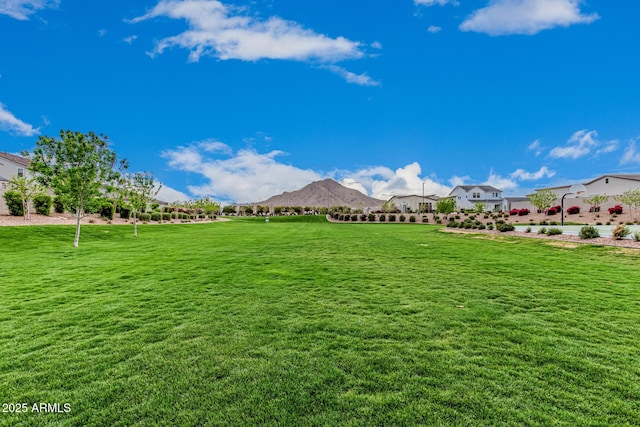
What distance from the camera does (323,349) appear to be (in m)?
3.67

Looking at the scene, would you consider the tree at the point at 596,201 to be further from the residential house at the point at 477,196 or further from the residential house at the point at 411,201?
the residential house at the point at 411,201

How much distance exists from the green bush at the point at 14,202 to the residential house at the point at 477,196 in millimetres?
74766

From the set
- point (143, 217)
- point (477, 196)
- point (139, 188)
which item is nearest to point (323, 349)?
point (139, 188)

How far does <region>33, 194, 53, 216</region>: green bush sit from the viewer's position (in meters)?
26.9

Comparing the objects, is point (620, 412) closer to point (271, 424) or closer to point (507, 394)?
point (507, 394)

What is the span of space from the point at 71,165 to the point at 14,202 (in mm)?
14937

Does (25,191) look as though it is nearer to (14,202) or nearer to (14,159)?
(14,202)

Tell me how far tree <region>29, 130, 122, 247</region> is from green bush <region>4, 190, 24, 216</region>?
13119 mm

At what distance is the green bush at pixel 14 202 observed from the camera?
992 inches

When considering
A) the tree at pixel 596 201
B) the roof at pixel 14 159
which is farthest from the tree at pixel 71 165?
the tree at pixel 596 201

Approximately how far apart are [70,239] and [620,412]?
75.1ft

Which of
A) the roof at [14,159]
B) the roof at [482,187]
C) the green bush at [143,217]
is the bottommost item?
the green bush at [143,217]

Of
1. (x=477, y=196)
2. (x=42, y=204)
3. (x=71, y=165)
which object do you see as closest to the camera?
(x=71, y=165)

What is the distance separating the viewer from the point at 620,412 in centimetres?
257
